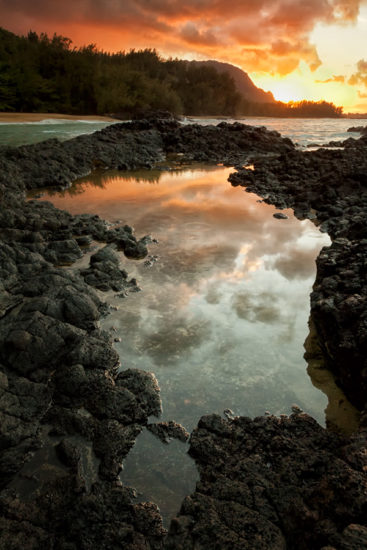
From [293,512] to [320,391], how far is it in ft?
4.70

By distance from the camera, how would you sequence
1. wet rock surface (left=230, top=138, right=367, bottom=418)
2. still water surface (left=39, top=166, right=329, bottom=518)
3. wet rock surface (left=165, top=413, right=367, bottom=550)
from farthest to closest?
wet rock surface (left=230, top=138, right=367, bottom=418)
still water surface (left=39, top=166, right=329, bottom=518)
wet rock surface (left=165, top=413, right=367, bottom=550)

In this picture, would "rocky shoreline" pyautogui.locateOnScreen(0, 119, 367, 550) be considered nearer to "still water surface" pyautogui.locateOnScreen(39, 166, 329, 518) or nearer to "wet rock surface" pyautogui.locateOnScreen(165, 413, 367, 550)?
"wet rock surface" pyautogui.locateOnScreen(165, 413, 367, 550)

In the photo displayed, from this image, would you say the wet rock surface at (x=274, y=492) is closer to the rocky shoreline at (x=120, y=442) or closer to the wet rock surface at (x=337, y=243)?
the rocky shoreline at (x=120, y=442)

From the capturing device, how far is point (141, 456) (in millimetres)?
2463

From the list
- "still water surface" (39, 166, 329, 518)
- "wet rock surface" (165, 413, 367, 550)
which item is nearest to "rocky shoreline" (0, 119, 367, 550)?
"wet rock surface" (165, 413, 367, 550)

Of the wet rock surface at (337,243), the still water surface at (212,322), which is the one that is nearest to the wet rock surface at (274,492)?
the still water surface at (212,322)

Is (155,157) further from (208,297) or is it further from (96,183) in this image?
(208,297)

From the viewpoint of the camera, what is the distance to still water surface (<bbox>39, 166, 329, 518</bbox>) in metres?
2.79

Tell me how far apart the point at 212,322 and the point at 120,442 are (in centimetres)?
176

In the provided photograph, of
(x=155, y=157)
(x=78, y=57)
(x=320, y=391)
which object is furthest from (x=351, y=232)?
(x=78, y=57)

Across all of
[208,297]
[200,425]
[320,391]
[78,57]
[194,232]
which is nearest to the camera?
[200,425]

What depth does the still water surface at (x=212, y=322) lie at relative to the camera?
2789 millimetres

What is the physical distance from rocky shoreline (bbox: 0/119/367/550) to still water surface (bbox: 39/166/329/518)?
178mm

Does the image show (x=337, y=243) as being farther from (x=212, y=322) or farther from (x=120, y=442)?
(x=120, y=442)
